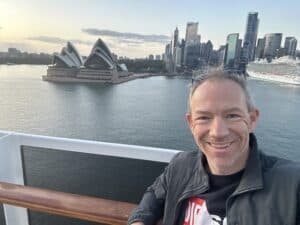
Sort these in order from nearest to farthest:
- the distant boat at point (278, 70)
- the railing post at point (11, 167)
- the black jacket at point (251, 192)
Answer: the black jacket at point (251, 192), the railing post at point (11, 167), the distant boat at point (278, 70)

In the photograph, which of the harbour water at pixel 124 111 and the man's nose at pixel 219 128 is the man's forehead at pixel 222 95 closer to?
the man's nose at pixel 219 128

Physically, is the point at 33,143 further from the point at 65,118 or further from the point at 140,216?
the point at 65,118

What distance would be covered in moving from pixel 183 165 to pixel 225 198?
0.13m

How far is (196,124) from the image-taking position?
60cm

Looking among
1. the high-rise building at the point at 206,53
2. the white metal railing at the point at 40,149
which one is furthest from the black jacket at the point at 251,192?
the high-rise building at the point at 206,53

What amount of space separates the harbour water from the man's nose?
8.24m

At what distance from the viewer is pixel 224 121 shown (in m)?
0.57

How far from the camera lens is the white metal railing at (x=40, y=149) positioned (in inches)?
39.0

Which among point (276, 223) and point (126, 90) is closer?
point (276, 223)

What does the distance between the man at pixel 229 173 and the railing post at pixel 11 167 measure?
758 millimetres

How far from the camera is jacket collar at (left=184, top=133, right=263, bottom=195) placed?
1.78 ft

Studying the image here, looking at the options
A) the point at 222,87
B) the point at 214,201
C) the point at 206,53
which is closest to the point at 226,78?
the point at 222,87

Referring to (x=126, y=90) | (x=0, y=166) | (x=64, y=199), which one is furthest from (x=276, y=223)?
(x=126, y=90)

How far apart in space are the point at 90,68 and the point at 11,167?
18.3 meters
